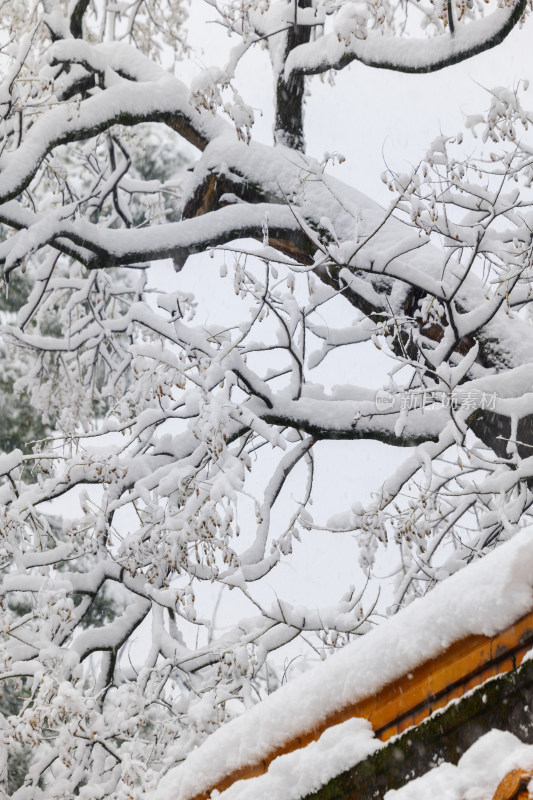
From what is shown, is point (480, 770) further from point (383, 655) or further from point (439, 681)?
point (383, 655)

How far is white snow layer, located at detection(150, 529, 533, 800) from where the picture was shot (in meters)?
1.76

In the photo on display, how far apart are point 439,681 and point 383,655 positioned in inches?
6.7

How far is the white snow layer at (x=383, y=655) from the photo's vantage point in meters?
1.76

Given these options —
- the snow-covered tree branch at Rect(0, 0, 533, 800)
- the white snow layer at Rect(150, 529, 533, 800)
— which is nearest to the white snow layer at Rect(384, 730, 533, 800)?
the white snow layer at Rect(150, 529, 533, 800)

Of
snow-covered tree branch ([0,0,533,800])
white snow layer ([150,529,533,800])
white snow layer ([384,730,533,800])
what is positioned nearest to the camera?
white snow layer ([384,730,533,800])

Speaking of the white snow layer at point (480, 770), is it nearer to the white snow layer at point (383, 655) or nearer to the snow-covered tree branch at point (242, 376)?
the white snow layer at point (383, 655)

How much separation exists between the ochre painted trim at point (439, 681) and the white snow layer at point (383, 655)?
0.05 feet

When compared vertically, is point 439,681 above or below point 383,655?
below

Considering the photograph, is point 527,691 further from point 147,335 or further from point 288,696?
point 147,335

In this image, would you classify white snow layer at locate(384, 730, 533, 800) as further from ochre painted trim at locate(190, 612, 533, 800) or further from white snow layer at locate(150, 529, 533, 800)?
white snow layer at locate(150, 529, 533, 800)

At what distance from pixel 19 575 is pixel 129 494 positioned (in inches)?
48.3

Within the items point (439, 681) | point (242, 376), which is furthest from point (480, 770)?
point (242, 376)

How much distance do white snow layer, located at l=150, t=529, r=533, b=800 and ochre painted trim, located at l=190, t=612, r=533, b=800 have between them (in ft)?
0.05

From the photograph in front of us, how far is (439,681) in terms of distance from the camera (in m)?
1.92
